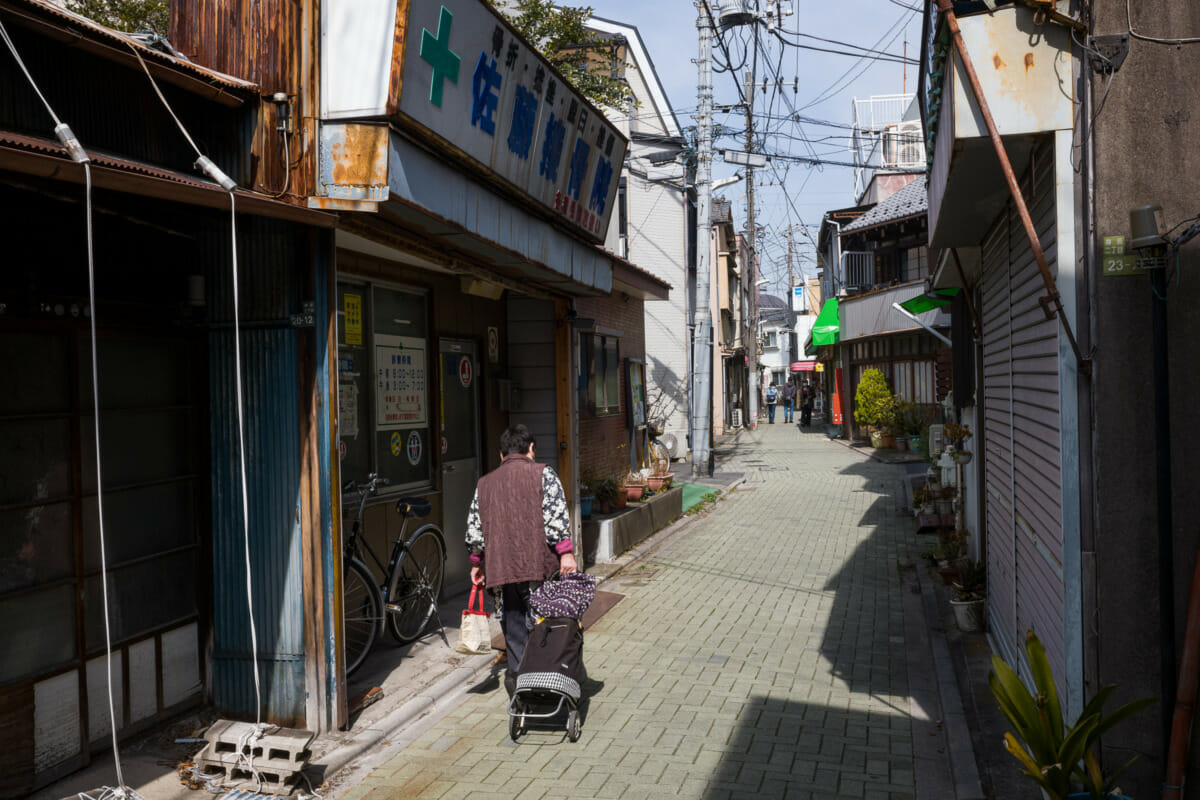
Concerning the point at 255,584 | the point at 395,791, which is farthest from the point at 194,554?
the point at 395,791

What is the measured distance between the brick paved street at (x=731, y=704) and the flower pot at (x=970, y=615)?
472 mm

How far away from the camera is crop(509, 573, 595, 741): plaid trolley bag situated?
5.95 m

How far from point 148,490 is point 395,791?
2499 mm

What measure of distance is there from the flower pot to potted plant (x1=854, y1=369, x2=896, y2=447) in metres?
20.7

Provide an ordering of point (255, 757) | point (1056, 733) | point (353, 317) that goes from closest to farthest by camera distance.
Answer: point (1056, 733)
point (255, 757)
point (353, 317)

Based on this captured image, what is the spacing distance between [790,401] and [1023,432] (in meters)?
56.3

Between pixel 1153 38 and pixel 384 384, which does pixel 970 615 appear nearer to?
pixel 1153 38

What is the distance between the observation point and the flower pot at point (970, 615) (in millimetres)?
8523

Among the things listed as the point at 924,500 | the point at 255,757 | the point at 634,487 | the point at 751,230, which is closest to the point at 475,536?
the point at 255,757

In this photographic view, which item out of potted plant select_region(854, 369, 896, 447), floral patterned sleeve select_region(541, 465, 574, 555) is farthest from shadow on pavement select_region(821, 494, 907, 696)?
potted plant select_region(854, 369, 896, 447)

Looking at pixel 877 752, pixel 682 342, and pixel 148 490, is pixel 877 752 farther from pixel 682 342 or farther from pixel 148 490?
pixel 682 342

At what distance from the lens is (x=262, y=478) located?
582cm

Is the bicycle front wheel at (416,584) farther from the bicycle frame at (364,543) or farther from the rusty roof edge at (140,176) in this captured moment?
the rusty roof edge at (140,176)

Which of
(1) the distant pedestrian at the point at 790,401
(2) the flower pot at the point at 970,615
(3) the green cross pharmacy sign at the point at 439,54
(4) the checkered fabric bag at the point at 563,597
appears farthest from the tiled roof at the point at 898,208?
(1) the distant pedestrian at the point at 790,401
